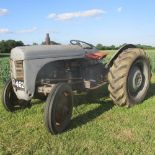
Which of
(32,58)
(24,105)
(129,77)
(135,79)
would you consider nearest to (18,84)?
(32,58)

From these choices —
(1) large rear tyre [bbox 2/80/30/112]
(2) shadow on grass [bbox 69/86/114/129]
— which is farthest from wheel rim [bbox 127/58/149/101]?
(1) large rear tyre [bbox 2/80/30/112]

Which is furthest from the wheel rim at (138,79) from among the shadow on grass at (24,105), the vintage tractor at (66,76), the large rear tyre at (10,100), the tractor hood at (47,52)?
the large rear tyre at (10,100)

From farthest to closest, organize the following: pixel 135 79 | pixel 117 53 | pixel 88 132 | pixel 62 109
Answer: pixel 135 79
pixel 117 53
pixel 62 109
pixel 88 132

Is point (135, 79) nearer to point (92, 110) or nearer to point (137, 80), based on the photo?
point (137, 80)

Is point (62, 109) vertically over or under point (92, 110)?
over

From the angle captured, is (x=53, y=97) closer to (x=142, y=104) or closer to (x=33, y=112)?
(x=33, y=112)

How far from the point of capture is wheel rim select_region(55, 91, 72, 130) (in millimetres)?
6109

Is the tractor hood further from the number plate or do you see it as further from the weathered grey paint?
the number plate

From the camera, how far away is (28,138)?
19.2 feet

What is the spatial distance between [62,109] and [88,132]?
2.06 ft

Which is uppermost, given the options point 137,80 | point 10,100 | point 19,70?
point 19,70

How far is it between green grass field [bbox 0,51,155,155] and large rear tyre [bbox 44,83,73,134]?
158 mm

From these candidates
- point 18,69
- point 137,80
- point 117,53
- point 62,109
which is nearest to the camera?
point 62,109

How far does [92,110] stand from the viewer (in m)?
7.58
